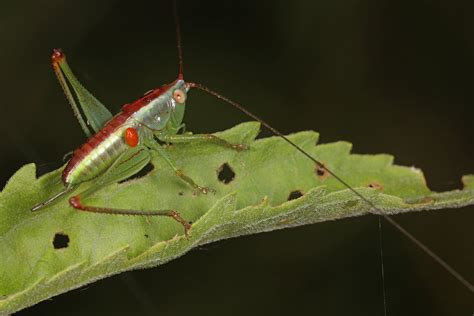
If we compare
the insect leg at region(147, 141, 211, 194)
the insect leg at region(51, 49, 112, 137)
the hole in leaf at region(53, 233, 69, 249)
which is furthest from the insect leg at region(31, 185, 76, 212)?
the insect leg at region(51, 49, 112, 137)

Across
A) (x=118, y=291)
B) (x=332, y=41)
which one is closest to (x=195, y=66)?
(x=332, y=41)

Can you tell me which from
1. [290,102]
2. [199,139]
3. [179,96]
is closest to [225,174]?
[199,139]

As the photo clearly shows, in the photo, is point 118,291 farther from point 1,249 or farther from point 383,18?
point 383,18

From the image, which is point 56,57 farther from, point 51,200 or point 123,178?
point 51,200

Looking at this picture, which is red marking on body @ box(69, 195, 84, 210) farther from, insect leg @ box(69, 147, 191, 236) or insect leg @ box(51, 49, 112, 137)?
insect leg @ box(51, 49, 112, 137)

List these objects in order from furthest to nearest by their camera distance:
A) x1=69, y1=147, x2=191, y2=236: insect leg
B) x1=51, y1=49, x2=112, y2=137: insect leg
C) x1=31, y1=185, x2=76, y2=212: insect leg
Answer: x1=51, y1=49, x2=112, y2=137: insect leg → x1=69, y1=147, x2=191, y2=236: insect leg → x1=31, y1=185, x2=76, y2=212: insect leg

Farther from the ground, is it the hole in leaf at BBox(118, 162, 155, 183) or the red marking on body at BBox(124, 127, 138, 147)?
the red marking on body at BBox(124, 127, 138, 147)
